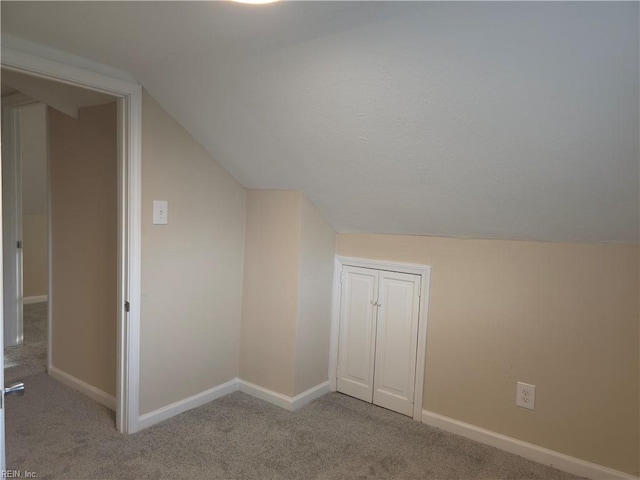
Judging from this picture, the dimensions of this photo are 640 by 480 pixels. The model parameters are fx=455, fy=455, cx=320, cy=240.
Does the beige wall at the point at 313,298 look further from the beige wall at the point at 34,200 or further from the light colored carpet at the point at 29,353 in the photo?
the beige wall at the point at 34,200

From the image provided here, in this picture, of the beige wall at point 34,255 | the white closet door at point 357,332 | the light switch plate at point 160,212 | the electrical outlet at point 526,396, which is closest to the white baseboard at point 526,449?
the electrical outlet at point 526,396

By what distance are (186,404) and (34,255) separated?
357cm

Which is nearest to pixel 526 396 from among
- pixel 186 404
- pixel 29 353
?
pixel 186 404

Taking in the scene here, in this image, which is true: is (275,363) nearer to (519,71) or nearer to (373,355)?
(373,355)

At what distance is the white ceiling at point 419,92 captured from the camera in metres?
1.45

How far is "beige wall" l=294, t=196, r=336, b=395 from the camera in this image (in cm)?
282

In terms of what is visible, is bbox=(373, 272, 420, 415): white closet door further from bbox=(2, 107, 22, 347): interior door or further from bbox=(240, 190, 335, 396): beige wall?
bbox=(2, 107, 22, 347): interior door

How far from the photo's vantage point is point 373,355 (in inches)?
115

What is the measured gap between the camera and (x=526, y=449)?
2.34 metres

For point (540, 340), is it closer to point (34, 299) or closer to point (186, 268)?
point (186, 268)

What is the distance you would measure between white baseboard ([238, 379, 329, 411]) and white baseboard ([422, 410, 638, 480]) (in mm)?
707

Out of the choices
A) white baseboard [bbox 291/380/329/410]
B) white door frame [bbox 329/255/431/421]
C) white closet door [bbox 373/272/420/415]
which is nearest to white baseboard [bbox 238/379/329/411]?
white baseboard [bbox 291/380/329/410]

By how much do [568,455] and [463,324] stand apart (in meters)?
0.79

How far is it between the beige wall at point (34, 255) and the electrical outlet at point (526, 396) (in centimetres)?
495
